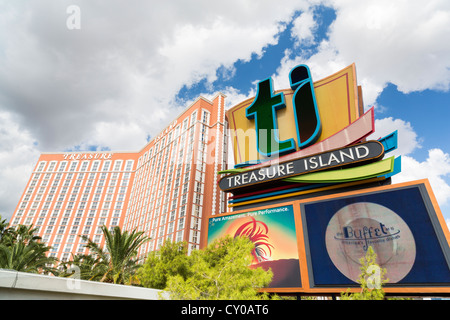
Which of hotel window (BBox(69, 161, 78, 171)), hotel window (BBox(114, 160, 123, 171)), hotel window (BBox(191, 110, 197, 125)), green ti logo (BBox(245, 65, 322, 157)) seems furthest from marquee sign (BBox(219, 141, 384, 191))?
hotel window (BBox(69, 161, 78, 171))

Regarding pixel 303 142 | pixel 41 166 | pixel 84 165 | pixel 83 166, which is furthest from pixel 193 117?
pixel 41 166

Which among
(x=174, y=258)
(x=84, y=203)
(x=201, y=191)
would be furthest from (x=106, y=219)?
(x=174, y=258)

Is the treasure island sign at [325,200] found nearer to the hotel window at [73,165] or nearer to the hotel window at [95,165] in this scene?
the hotel window at [95,165]

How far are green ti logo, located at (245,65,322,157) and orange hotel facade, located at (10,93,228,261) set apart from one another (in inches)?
1200

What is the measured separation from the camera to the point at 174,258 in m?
20.7

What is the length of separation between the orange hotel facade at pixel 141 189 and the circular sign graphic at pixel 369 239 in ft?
123

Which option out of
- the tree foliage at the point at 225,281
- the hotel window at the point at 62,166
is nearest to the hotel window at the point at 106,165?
the hotel window at the point at 62,166

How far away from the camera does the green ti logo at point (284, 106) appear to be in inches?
922

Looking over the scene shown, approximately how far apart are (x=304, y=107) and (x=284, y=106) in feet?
7.60

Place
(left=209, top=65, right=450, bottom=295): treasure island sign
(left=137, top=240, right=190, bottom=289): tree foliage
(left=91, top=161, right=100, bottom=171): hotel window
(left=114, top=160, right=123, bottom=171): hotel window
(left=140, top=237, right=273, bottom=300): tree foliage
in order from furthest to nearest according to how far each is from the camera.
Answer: (left=91, top=161, right=100, bottom=171): hotel window → (left=114, top=160, right=123, bottom=171): hotel window → (left=137, top=240, right=190, bottom=289): tree foliage → (left=209, top=65, right=450, bottom=295): treasure island sign → (left=140, top=237, right=273, bottom=300): tree foliage

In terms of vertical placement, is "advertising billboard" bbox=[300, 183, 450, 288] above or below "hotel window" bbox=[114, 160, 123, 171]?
below

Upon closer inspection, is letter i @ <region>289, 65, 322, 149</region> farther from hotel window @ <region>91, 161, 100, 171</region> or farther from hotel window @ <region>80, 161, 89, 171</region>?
hotel window @ <region>80, 161, 89, 171</region>

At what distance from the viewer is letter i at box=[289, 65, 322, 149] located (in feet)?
75.6
